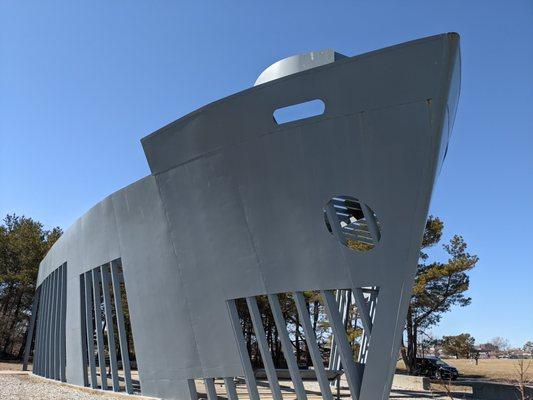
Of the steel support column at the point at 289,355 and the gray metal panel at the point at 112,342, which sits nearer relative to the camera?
the steel support column at the point at 289,355

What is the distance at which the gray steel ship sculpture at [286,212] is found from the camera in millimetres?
6336

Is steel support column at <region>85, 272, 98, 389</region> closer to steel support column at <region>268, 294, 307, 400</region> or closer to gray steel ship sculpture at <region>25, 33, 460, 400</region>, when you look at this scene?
gray steel ship sculpture at <region>25, 33, 460, 400</region>

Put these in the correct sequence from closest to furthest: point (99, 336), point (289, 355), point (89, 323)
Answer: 1. point (289, 355)
2. point (99, 336)
3. point (89, 323)

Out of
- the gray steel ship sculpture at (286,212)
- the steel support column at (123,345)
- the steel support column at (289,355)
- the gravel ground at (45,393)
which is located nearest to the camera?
the gray steel ship sculpture at (286,212)

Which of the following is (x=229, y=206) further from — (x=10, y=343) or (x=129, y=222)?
(x=10, y=343)

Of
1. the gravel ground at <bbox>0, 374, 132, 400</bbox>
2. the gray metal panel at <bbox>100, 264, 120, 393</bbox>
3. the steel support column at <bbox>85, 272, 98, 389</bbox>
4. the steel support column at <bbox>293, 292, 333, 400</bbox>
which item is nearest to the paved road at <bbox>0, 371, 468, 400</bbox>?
the gravel ground at <bbox>0, 374, 132, 400</bbox>

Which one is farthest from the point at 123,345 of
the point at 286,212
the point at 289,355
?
the point at 286,212

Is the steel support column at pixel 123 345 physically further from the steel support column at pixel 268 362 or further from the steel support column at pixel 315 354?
the steel support column at pixel 315 354

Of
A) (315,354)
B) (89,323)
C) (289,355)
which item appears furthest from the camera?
(89,323)

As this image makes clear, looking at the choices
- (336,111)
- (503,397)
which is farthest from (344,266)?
(503,397)

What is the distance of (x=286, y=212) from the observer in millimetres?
7312

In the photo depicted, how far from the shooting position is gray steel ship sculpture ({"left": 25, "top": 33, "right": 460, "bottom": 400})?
6336mm

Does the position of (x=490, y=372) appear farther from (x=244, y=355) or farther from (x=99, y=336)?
(x=244, y=355)

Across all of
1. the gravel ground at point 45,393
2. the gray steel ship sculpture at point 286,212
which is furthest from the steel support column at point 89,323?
the gray steel ship sculpture at point 286,212
